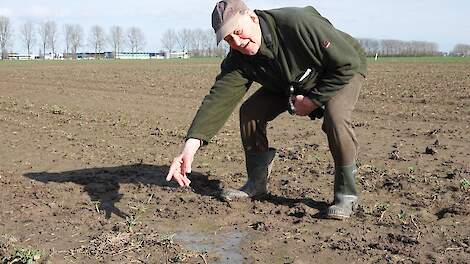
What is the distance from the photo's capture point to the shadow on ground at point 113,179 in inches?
188

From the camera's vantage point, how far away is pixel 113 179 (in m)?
5.27

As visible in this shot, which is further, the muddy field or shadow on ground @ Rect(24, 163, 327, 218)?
shadow on ground @ Rect(24, 163, 327, 218)

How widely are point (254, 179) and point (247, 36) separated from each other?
4.69 feet

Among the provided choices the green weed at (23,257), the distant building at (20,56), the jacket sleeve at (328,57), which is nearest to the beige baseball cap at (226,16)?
the jacket sleeve at (328,57)

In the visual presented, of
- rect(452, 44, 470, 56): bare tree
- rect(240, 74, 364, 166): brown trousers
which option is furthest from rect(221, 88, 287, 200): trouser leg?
rect(452, 44, 470, 56): bare tree

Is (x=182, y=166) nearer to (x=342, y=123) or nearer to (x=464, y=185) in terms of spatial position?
(x=342, y=123)

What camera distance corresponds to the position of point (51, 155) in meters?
6.45

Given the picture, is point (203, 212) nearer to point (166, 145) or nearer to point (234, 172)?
point (234, 172)

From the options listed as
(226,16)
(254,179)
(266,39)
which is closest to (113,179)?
(254,179)

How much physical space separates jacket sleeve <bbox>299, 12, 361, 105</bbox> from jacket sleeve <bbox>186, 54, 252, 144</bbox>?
22.8 inches

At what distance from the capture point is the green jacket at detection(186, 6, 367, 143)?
3.69 meters

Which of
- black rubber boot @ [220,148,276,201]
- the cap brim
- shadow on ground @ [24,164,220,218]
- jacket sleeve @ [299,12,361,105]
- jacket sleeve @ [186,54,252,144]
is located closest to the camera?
the cap brim

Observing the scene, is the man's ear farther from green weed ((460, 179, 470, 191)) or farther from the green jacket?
green weed ((460, 179, 470, 191))

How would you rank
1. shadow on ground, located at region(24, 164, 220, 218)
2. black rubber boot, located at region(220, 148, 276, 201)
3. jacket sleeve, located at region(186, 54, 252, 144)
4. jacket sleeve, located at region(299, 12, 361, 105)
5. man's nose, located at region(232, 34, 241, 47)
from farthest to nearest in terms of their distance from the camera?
shadow on ground, located at region(24, 164, 220, 218)
black rubber boot, located at region(220, 148, 276, 201)
jacket sleeve, located at region(186, 54, 252, 144)
jacket sleeve, located at region(299, 12, 361, 105)
man's nose, located at region(232, 34, 241, 47)
